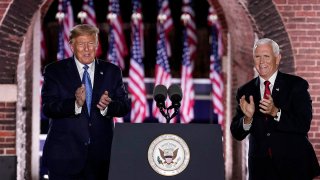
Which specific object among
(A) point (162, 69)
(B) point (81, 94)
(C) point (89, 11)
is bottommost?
(B) point (81, 94)

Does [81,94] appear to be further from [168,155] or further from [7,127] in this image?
[7,127]

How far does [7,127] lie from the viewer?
8.64 m

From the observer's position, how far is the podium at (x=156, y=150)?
4336 mm

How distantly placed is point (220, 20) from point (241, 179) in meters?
3.08

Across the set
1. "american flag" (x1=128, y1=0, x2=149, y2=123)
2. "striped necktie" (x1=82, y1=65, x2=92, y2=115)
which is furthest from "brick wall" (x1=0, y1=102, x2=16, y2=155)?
"american flag" (x1=128, y1=0, x2=149, y2=123)

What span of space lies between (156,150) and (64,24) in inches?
358

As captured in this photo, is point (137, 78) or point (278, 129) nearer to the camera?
point (278, 129)

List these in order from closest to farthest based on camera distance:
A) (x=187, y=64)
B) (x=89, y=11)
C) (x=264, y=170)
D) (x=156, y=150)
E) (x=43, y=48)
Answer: (x=156, y=150)
(x=264, y=170)
(x=89, y=11)
(x=187, y=64)
(x=43, y=48)

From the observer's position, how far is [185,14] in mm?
13414

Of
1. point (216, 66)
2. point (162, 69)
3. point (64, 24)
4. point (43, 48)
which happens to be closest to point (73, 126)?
point (162, 69)

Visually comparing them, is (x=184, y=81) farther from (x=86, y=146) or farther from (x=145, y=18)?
(x=86, y=146)

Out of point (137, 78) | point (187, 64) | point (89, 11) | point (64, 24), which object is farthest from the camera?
point (187, 64)

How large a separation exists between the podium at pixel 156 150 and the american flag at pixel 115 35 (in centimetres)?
898

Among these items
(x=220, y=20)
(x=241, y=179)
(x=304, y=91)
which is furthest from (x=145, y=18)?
(x=304, y=91)
